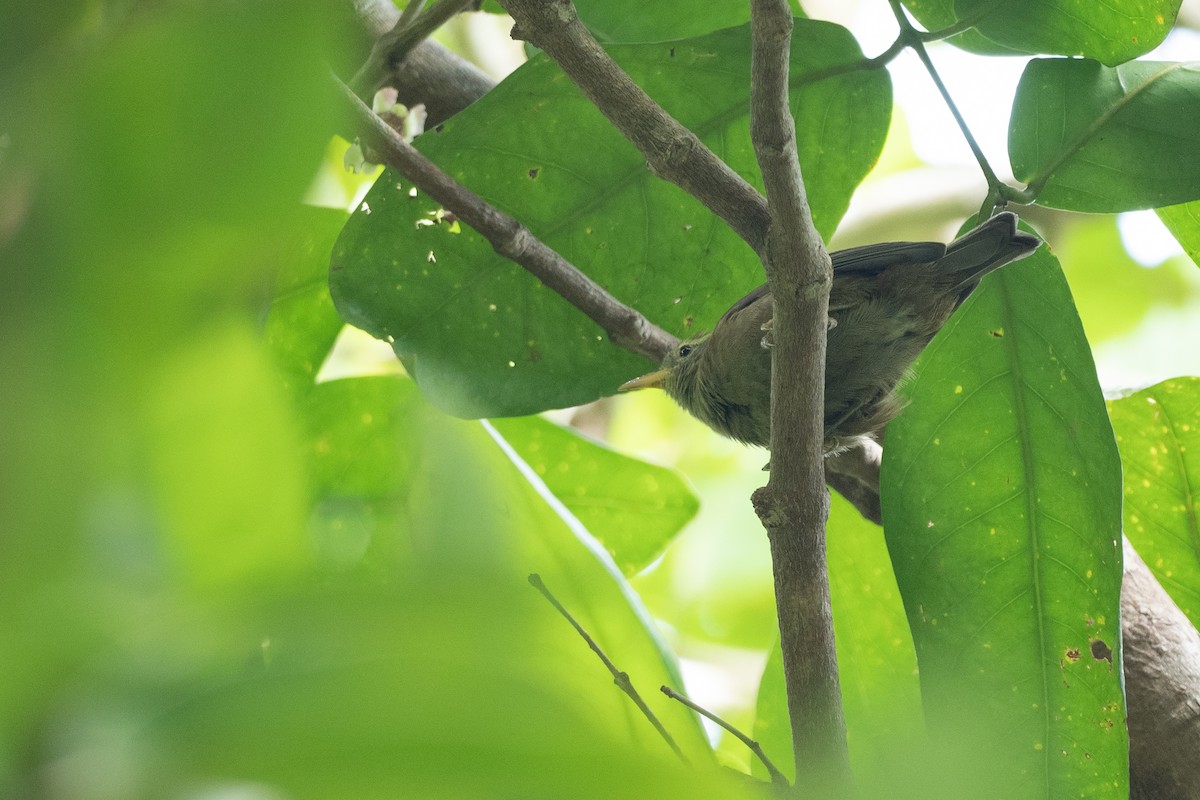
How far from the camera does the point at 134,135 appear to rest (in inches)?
11.8

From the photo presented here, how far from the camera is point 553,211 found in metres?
2.21

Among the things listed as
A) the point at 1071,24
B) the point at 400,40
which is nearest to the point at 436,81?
the point at 400,40

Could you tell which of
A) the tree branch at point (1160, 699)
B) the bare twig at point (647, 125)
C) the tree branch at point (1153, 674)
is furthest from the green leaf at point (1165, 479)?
the bare twig at point (647, 125)

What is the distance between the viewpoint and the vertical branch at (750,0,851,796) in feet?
4.59

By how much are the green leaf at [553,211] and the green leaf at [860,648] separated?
2.48 feet

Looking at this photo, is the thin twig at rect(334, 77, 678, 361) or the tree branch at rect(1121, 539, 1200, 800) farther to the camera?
the tree branch at rect(1121, 539, 1200, 800)

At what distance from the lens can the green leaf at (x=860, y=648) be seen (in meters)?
2.38

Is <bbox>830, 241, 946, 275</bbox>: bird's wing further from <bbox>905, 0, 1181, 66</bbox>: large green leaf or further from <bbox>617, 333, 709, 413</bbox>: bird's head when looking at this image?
<bbox>905, 0, 1181, 66</bbox>: large green leaf

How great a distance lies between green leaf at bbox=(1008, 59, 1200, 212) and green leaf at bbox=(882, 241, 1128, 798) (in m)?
0.18

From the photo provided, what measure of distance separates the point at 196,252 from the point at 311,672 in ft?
0.50

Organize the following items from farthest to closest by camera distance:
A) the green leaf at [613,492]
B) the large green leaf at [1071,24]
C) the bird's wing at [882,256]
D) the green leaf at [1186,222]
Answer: the green leaf at [613,492]
the bird's wing at [882,256]
the green leaf at [1186,222]
the large green leaf at [1071,24]

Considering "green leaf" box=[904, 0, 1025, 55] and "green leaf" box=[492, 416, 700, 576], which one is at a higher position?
"green leaf" box=[904, 0, 1025, 55]

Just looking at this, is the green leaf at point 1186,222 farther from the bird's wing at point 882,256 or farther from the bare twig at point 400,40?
the bare twig at point 400,40

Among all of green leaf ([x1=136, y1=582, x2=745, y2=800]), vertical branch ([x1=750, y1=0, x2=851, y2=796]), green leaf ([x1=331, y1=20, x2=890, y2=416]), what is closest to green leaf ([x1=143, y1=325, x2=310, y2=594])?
green leaf ([x1=136, y1=582, x2=745, y2=800])
